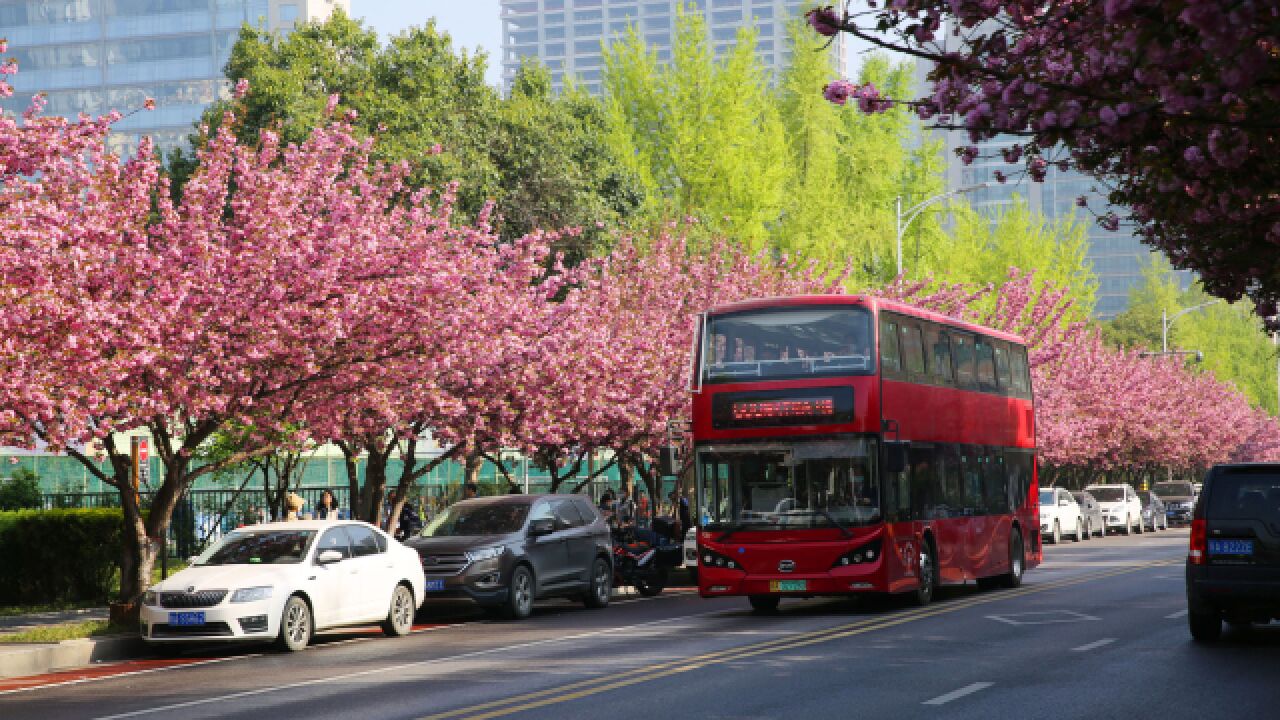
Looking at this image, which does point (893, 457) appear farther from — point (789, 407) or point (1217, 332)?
point (1217, 332)

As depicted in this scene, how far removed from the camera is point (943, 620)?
67.3ft

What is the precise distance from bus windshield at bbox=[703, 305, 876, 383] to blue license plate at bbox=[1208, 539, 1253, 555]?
5.62 meters

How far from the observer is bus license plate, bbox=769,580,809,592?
70.0 ft

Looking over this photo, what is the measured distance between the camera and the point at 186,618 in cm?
1833

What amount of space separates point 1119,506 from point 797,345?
137ft

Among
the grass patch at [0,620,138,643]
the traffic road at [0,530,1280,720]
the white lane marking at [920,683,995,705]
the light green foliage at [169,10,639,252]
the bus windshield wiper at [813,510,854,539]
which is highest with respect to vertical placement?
the light green foliage at [169,10,639,252]

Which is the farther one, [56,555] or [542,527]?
[56,555]

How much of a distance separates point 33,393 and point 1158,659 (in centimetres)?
1117

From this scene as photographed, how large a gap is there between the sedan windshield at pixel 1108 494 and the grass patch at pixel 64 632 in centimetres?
4579

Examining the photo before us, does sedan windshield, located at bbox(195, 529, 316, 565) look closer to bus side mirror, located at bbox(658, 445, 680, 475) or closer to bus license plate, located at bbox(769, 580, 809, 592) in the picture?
bus side mirror, located at bbox(658, 445, 680, 475)

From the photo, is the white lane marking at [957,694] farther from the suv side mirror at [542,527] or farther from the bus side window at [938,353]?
the suv side mirror at [542,527]

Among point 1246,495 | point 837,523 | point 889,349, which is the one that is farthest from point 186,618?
point 1246,495

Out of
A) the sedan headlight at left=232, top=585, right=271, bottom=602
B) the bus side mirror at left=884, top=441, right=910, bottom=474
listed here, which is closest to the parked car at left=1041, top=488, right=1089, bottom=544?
the bus side mirror at left=884, top=441, right=910, bottom=474

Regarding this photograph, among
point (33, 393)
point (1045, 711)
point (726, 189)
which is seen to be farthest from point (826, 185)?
point (1045, 711)
